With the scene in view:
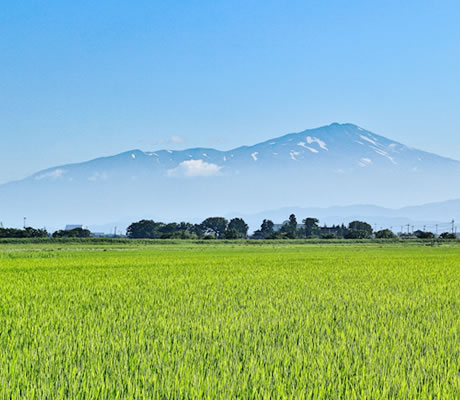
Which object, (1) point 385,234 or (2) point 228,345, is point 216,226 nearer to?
(1) point 385,234

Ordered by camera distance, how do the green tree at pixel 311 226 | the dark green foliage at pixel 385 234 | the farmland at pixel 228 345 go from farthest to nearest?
the green tree at pixel 311 226, the dark green foliage at pixel 385 234, the farmland at pixel 228 345

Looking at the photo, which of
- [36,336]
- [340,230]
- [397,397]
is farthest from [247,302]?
[340,230]

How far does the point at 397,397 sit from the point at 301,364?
94cm

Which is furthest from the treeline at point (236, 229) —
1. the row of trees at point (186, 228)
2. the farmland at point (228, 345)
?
the farmland at point (228, 345)

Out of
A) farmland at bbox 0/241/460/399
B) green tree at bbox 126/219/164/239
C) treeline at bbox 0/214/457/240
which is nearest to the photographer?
farmland at bbox 0/241/460/399

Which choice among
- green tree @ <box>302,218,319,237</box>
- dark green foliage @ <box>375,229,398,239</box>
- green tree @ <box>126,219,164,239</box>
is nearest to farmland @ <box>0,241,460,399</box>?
dark green foliage @ <box>375,229,398,239</box>

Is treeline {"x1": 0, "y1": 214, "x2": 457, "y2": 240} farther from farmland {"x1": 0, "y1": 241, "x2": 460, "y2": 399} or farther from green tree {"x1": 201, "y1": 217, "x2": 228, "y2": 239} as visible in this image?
farmland {"x1": 0, "y1": 241, "x2": 460, "y2": 399}

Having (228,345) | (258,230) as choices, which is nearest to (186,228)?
(258,230)

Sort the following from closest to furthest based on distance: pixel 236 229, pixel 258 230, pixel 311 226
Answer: pixel 236 229, pixel 258 230, pixel 311 226

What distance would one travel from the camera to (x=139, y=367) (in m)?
4.43

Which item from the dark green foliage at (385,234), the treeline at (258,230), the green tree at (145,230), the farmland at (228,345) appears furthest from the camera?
the green tree at (145,230)

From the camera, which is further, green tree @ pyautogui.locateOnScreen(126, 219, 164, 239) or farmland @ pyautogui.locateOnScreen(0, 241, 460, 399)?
green tree @ pyautogui.locateOnScreen(126, 219, 164, 239)

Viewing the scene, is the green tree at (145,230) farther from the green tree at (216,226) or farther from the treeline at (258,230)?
the green tree at (216,226)

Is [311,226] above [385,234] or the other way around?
above
